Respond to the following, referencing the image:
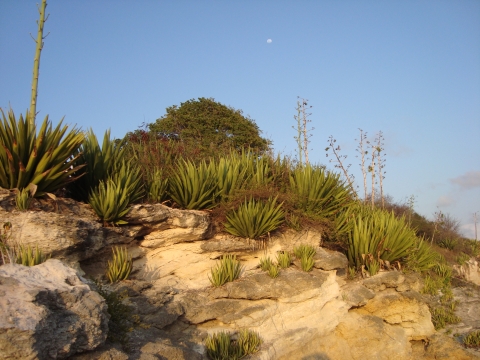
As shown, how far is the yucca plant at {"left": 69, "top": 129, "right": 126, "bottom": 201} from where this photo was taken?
8.76 m

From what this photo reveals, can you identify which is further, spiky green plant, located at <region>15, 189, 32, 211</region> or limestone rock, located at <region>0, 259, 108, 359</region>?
spiky green plant, located at <region>15, 189, 32, 211</region>

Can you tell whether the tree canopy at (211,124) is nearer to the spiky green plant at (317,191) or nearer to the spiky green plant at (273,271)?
the spiky green plant at (317,191)

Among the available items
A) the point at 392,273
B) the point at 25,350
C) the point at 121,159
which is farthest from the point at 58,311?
the point at 392,273

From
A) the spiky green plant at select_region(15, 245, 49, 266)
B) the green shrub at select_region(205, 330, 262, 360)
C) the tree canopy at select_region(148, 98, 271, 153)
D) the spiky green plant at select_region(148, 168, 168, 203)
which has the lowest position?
the green shrub at select_region(205, 330, 262, 360)

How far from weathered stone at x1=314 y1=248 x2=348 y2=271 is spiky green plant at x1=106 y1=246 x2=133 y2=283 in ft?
12.9

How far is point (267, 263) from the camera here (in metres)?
9.32

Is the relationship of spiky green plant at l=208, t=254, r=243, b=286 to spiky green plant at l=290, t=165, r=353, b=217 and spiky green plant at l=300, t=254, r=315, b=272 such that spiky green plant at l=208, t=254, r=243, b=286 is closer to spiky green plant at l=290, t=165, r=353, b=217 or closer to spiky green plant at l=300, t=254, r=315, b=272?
spiky green plant at l=300, t=254, r=315, b=272

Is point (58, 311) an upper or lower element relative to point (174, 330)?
upper

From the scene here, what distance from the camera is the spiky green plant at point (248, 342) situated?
315 inches

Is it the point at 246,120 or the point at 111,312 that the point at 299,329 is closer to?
the point at 111,312

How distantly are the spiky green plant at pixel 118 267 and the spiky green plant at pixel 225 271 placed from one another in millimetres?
1594

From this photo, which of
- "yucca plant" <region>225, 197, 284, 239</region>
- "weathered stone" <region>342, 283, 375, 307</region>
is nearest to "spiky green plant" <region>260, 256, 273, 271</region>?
"yucca plant" <region>225, 197, 284, 239</region>

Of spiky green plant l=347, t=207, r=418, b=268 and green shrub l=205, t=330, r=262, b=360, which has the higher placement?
spiky green plant l=347, t=207, r=418, b=268

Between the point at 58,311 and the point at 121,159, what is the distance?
15.9ft
